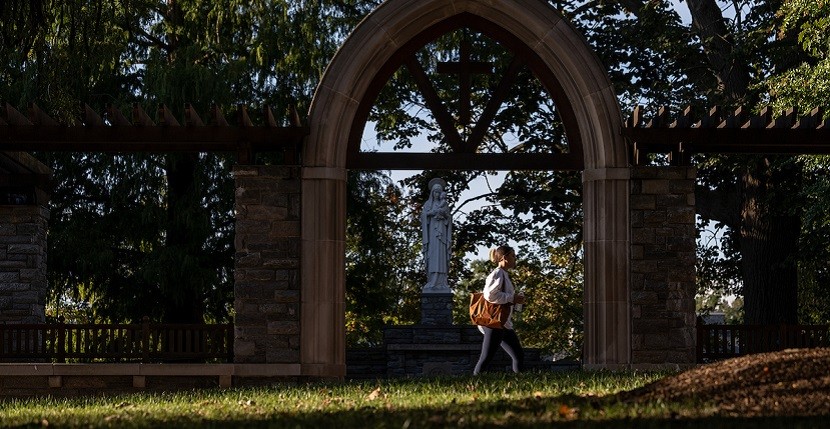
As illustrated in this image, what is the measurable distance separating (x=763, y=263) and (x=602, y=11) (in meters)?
5.58

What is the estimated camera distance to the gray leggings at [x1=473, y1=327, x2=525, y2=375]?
11.6m

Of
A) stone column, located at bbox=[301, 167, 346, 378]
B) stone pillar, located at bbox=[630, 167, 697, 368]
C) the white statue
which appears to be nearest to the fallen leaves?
stone column, located at bbox=[301, 167, 346, 378]

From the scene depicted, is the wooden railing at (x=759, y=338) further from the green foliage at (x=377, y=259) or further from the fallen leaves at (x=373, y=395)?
the green foliage at (x=377, y=259)

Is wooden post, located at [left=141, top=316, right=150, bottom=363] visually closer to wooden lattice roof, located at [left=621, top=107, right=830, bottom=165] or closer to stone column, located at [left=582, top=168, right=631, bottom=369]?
stone column, located at [left=582, top=168, right=631, bottom=369]

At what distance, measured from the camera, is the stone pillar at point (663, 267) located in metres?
13.2

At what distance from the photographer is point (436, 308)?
1908 cm

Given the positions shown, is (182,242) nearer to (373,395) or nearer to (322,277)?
(322,277)

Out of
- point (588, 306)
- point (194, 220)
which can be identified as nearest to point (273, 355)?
point (588, 306)

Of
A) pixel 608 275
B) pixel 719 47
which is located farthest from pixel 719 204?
pixel 608 275

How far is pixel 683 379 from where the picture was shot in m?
8.37

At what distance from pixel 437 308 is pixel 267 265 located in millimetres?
6123

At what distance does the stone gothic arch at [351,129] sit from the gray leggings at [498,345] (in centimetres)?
186

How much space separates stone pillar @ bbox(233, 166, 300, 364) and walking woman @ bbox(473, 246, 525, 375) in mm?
2485

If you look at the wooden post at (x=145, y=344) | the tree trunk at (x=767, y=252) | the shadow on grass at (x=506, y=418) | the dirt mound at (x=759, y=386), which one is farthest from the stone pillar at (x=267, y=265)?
the tree trunk at (x=767, y=252)
